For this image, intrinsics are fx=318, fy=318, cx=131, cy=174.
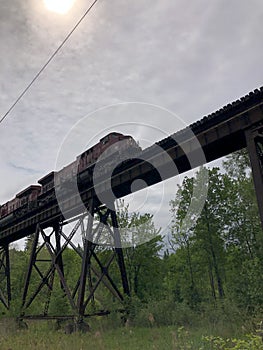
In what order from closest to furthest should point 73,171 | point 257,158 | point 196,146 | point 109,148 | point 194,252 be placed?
point 257,158
point 196,146
point 109,148
point 73,171
point 194,252

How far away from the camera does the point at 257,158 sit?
358 inches

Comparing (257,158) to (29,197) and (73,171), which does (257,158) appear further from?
(29,197)

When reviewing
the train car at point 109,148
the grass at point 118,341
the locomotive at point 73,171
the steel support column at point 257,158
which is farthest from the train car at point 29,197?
the steel support column at point 257,158

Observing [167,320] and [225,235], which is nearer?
[167,320]

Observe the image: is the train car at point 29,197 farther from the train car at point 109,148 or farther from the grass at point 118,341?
the grass at point 118,341

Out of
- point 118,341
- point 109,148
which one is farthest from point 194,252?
point 118,341

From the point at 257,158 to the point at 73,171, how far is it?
1382 cm

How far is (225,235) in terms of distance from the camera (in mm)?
22984

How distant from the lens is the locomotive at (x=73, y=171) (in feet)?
60.1

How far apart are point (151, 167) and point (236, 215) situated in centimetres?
1232

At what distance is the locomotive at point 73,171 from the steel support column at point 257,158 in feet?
19.4

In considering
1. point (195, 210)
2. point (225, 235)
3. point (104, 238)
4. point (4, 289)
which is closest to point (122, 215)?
point (104, 238)

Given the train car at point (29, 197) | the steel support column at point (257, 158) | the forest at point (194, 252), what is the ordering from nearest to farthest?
the steel support column at point (257, 158) < the forest at point (194, 252) < the train car at point (29, 197)

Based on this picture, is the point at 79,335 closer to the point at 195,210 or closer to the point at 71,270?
the point at 195,210
